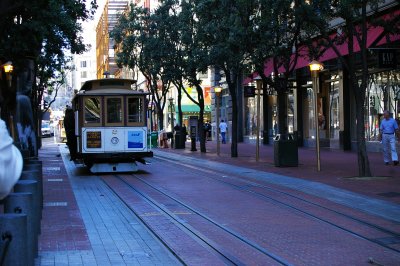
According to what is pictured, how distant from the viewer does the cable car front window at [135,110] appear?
20.2 metres

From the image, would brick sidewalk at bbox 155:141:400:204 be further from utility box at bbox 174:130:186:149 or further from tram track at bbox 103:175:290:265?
utility box at bbox 174:130:186:149

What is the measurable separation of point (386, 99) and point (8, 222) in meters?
24.7

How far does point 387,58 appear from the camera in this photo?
22562 mm

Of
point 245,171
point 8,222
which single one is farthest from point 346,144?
point 8,222

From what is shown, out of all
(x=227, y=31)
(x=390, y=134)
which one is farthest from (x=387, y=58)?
(x=227, y=31)

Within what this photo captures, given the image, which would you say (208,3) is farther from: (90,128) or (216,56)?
(90,128)

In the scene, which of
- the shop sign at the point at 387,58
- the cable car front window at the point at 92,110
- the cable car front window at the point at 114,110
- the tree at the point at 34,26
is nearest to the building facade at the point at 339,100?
the shop sign at the point at 387,58

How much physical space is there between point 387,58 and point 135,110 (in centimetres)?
1019

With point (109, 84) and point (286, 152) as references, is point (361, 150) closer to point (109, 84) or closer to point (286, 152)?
point (286, 152)

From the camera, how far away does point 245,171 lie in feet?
64.8

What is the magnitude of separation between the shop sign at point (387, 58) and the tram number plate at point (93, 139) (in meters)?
11.3

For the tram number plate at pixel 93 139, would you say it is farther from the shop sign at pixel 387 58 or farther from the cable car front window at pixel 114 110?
the shop sign at pixel 387 58

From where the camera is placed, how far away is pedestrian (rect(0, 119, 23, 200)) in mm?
2412

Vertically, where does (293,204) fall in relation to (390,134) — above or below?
below
